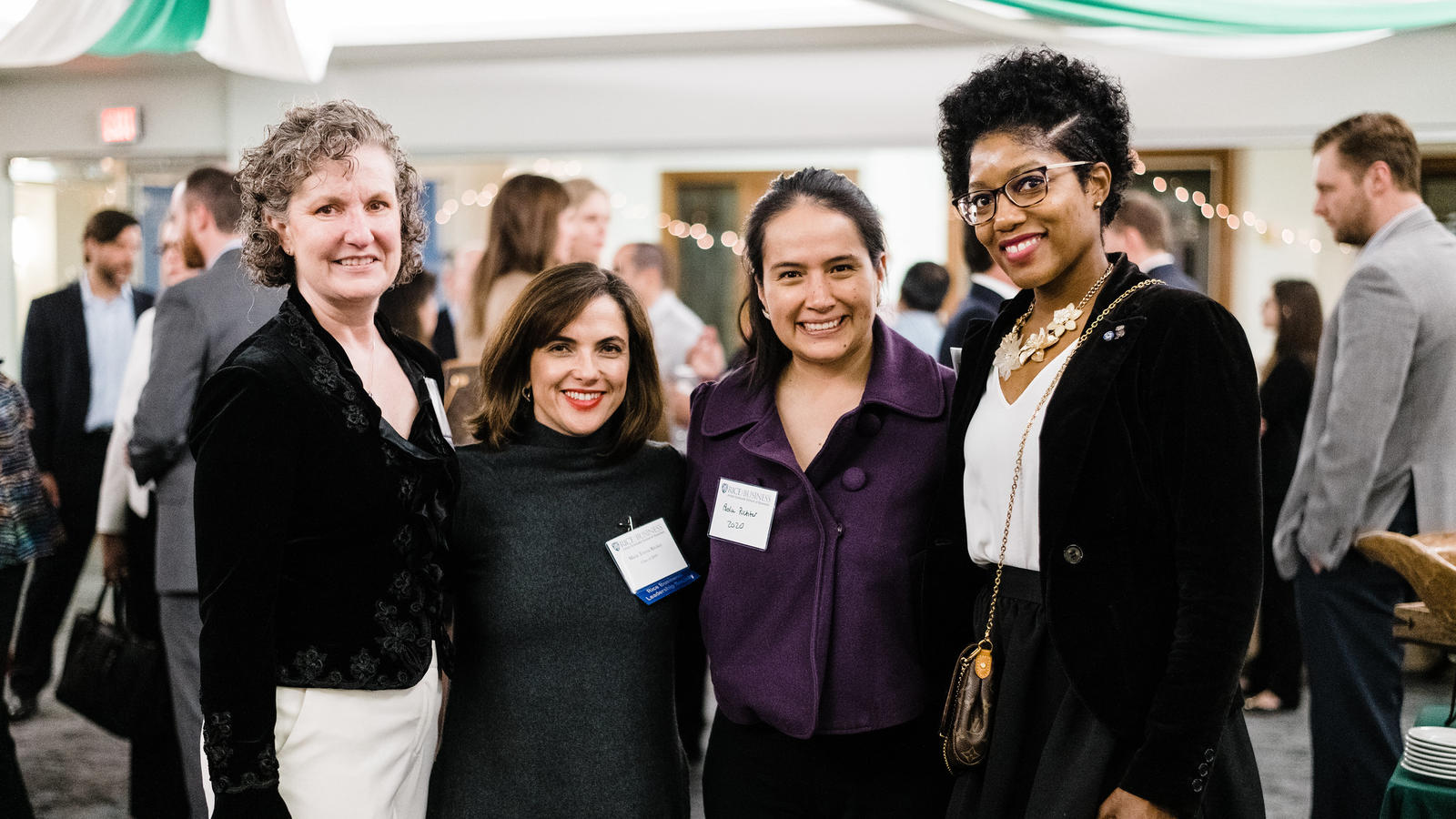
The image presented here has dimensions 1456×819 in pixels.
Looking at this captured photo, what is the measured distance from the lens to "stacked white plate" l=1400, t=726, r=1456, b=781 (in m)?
2.12

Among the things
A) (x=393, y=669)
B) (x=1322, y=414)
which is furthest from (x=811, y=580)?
(x=1322, y=414)

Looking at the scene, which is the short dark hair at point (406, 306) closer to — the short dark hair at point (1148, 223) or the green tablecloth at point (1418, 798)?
the short dark hair at point (1148, 223)

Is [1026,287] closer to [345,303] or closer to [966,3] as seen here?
[345,303]

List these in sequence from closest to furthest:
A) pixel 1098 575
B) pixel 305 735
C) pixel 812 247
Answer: pixel 1098 575, pixel 305 735, pixel 812 247

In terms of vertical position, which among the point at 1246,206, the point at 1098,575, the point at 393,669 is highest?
the point at 1246,206

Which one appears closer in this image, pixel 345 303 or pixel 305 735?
pixel 305 735

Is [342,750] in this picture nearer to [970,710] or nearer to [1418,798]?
[970,710]

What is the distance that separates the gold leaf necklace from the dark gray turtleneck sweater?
2.16 ft

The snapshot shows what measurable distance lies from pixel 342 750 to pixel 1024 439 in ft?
3.49

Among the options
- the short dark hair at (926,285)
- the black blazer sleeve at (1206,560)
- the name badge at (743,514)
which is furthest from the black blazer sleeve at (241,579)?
the short dark hair at (926,285)

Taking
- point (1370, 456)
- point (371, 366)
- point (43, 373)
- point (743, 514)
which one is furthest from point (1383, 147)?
point (43, 373)

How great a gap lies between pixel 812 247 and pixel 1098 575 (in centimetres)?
68

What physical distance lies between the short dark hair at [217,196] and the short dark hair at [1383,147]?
3.06 meters

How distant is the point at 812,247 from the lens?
1.90 meters
